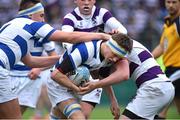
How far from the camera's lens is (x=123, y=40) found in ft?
24.5

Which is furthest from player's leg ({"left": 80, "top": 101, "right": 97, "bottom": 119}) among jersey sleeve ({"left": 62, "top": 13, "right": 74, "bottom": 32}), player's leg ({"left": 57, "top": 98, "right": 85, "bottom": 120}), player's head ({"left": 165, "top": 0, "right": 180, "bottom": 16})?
player's head ({"left": 165, "top": 0, "right": 180, "bottom": 16})

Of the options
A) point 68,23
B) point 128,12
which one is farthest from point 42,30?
point 128,12

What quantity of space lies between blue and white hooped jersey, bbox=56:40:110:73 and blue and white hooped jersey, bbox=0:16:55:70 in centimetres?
39

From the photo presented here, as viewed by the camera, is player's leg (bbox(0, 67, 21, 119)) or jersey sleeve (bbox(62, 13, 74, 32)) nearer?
player's leg (bbox(0, 67, 21, 119))

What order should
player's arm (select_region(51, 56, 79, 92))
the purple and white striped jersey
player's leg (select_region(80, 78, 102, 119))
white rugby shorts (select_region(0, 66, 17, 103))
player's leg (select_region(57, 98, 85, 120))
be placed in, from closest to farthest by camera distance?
1. player's arm (select_region(51, 56, 79, 92))
2. white rugby shorts (select_region(0, 66, 17, 103))
3. player's leg (select_region(57, 98, 85, 120))
4. player's leg (select_region(80, 78, 102, 119))
5. the purple and white striped jersey

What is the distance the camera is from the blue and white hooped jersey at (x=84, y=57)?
7296mm

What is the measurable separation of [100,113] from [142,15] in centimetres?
471

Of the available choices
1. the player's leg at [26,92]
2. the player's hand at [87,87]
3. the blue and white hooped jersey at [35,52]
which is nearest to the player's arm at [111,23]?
the player's hand at [87,87]

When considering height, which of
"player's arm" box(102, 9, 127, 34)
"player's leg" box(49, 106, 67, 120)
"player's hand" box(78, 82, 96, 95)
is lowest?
"player's leg" box(49, 106, 67, 120)

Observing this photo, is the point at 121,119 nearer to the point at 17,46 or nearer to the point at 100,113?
the point at 17,46

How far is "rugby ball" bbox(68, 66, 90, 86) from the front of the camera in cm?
742

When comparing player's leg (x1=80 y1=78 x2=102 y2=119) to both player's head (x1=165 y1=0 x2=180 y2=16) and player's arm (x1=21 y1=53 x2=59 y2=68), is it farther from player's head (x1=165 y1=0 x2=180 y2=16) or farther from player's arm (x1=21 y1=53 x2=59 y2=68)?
player's head (x1=165 y1=0 x2=180 y2=16)

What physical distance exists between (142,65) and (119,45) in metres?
0.57

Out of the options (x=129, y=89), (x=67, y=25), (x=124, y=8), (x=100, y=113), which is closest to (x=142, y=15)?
(x=124, y=8)
